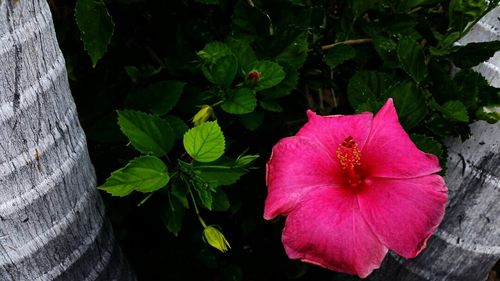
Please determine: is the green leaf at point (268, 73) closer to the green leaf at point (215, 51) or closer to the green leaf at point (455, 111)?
the green leaf at point (215, 51)

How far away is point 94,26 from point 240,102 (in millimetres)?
287

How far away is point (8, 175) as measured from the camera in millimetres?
809

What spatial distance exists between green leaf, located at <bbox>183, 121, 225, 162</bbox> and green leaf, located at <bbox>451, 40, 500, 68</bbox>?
0.51 meters

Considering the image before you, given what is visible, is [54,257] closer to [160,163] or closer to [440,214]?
[160,163]

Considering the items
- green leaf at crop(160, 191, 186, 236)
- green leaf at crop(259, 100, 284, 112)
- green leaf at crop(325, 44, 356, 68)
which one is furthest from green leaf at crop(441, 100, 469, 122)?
green leaf at crop(160, 191, 186, 236)

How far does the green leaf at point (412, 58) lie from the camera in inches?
45.1

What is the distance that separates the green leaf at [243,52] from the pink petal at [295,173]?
253mm

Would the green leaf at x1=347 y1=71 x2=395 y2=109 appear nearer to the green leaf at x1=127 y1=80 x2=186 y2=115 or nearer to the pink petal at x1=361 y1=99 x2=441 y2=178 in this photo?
the pink petal at x1=361 y1=99 x2=441 y2=178

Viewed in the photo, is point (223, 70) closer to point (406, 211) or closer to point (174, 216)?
point (174, 216)

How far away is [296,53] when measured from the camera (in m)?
1.19

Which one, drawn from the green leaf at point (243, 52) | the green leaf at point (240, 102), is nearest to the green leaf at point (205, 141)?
the green leaf at point (240, 102)

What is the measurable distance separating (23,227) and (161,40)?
27.4 inches

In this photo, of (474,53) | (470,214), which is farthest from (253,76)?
(470,214)

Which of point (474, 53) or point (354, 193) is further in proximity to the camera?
point (474, 53)
